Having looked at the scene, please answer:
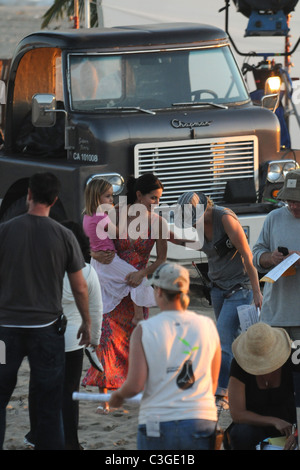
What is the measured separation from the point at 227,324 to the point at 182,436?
2627 mm

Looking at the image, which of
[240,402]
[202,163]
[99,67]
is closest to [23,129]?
[99,67]

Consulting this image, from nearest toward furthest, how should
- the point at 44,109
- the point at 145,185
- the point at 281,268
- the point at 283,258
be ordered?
the point at 281,268, the point at 283,258, the point at 145,185, the point at 44,109

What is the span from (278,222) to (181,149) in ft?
11.0

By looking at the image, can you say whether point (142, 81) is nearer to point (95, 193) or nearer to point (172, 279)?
point (95, 193)

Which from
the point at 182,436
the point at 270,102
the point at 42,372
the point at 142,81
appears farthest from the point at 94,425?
the point at 270,102

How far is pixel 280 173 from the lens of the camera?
380 inches

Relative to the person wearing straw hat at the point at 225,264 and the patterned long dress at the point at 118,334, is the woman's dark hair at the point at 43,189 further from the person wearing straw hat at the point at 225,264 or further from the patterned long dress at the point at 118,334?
the patterned long dress at the point at 118,334

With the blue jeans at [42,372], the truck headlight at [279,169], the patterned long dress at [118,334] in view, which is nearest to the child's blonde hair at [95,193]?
the patterned long dress at [118,334]

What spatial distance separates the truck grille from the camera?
9.30 metres

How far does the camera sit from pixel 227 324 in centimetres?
690

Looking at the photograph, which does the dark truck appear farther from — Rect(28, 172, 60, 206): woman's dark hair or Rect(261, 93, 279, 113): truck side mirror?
Rect(28, 172, 60, 206): woman's dark hair

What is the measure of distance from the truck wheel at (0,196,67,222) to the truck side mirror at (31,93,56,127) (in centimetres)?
76

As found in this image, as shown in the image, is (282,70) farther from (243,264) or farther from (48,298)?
(48,298)
